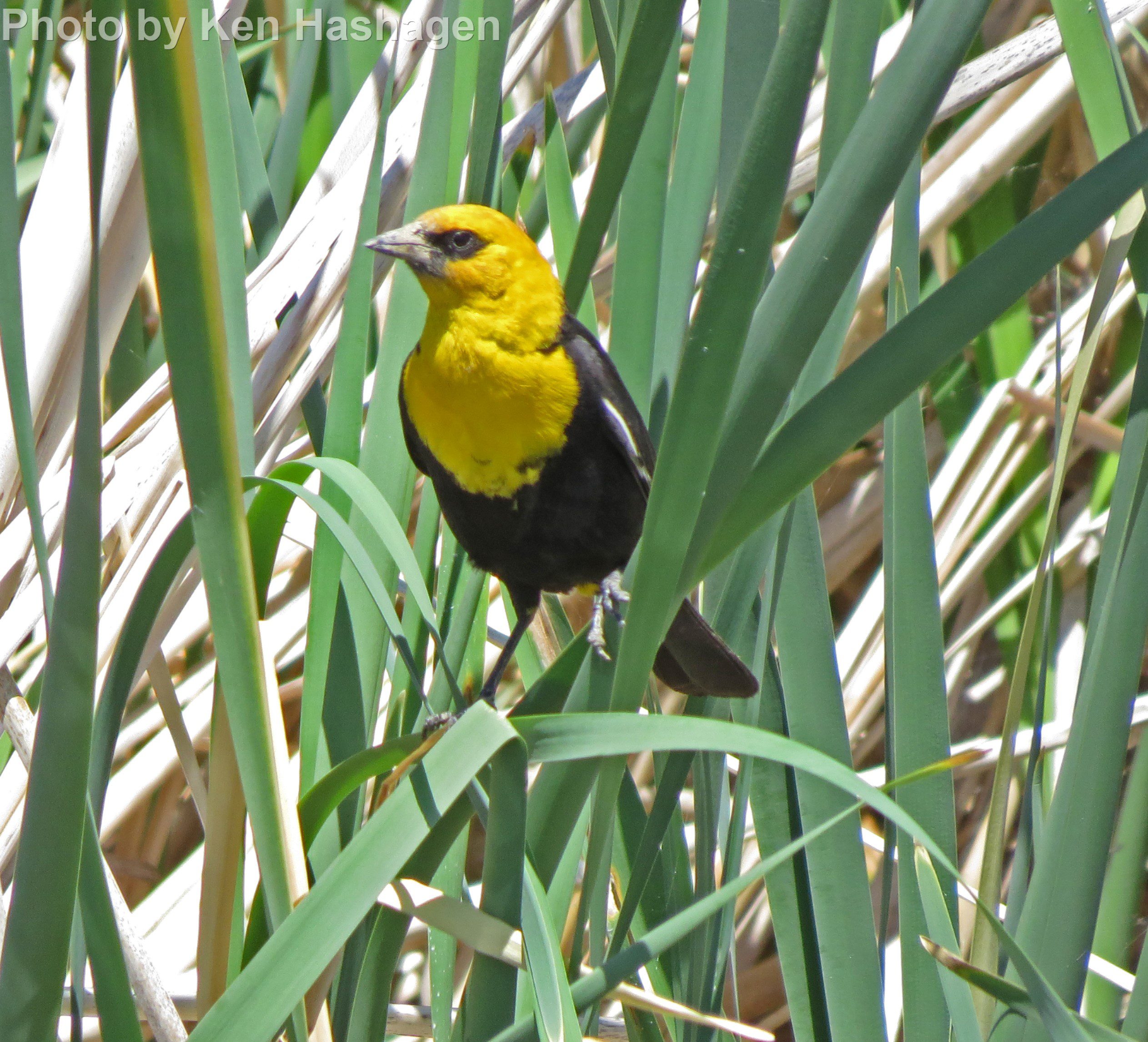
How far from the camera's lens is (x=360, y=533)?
1.08 metres

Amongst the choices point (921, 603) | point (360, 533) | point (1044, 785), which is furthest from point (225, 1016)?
point (1044, 785)

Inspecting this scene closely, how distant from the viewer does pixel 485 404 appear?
52.4 inches

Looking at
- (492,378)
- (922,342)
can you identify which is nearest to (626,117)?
(922,342)

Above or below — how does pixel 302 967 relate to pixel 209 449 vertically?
below

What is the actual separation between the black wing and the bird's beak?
0.65ft

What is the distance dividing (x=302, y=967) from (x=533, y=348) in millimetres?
834

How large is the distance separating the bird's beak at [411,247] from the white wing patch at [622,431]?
272mm

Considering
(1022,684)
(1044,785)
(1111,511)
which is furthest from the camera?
(1044,785)

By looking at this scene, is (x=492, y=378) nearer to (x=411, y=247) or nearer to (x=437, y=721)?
(x=411, y=247)

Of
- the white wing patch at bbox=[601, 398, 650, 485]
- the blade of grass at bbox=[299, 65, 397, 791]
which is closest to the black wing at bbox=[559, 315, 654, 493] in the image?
the white wing patch at bbox=[601, 398, 650, 485]

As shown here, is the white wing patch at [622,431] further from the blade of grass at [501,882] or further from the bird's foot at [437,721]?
the blade of grass at [501,882]

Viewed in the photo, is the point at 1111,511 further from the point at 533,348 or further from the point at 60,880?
the point at 60,880

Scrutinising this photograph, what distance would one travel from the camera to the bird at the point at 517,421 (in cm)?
132

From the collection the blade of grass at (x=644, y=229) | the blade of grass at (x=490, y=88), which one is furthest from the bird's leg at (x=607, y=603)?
the blade of grass at (x=490, y=88)
